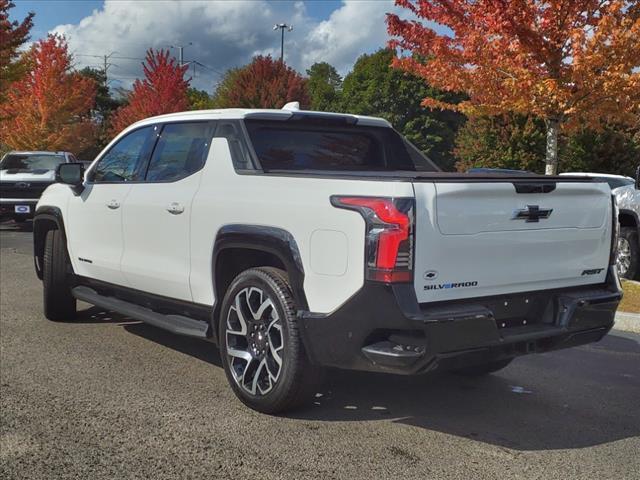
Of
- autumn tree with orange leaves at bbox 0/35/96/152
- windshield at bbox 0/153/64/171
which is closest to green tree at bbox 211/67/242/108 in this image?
autumn tree with orange leaves at bbox 0/35/96/152

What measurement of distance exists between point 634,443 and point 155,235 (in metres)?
3.35

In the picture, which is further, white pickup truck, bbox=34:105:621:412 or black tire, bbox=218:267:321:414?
black tire, bbox=218:267:321:414

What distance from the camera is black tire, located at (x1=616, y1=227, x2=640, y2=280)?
31.0 ft

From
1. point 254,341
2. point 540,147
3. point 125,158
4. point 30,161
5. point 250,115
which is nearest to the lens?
point 254,341

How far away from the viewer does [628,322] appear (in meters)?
6.94

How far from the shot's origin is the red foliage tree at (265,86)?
1286 inches

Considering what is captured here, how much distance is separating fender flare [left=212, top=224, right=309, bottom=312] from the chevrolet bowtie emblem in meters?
1.20

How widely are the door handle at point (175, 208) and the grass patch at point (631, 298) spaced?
4.98 m

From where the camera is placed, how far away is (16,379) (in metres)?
4.76

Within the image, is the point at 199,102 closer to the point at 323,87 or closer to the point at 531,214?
the point at 323,87

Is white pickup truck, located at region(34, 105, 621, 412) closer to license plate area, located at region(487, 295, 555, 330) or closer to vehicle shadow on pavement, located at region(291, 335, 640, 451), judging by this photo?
license plate area, located at region(487, 295, 555, 330)

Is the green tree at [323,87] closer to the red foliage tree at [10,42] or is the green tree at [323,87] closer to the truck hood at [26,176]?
the red foliage tree at [10,42]

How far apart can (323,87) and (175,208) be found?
6291 cm

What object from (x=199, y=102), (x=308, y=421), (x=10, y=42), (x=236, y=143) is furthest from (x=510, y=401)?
(x=199, y=102)
